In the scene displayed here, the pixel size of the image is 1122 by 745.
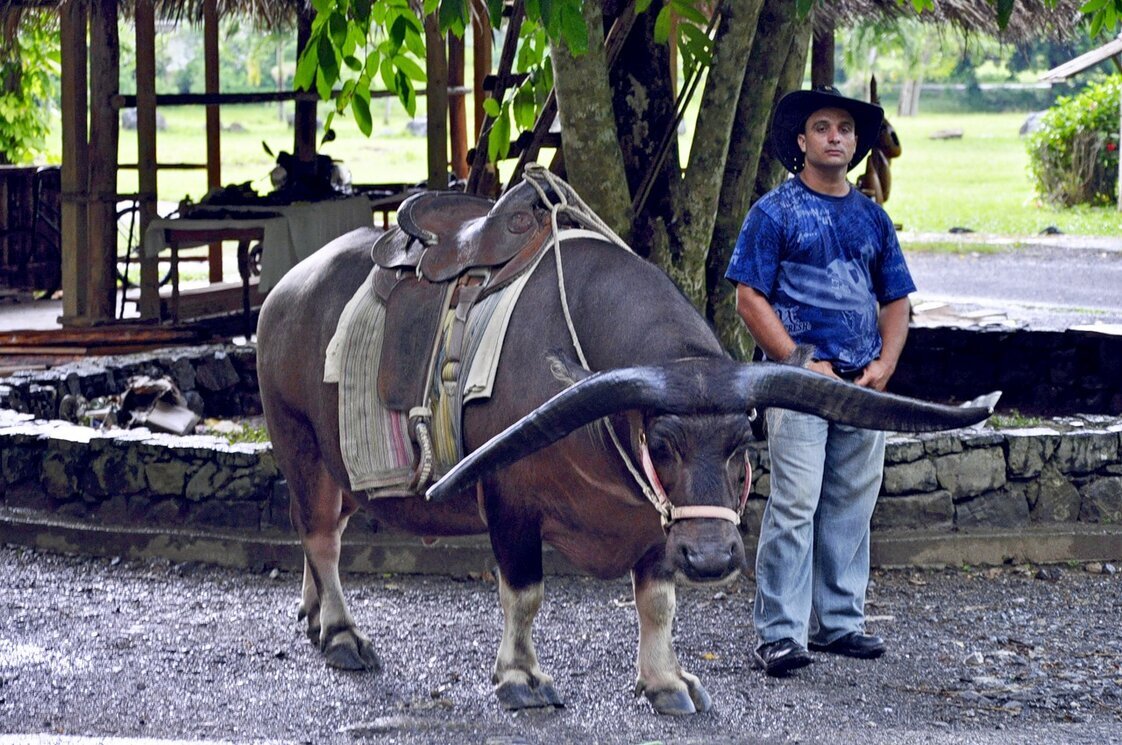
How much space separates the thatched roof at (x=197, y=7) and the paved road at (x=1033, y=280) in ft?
20.5

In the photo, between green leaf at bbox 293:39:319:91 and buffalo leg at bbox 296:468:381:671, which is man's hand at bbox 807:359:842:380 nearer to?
buffalo leg at bbox 296:468:381:671

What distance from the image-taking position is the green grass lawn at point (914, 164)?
2528cm

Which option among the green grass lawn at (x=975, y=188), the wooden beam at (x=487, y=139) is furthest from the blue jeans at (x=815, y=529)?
the green grass lawn at (x=975, y=188)

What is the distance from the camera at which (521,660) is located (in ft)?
17.5

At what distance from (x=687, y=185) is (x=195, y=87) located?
49.0 meters

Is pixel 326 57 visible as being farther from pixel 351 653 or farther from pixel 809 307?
pixel 351 653

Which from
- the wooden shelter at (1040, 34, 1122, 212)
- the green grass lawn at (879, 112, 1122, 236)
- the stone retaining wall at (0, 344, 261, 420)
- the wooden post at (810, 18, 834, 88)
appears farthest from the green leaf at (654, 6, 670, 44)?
the wooden shelter at (1040, 34, 1122, 212)

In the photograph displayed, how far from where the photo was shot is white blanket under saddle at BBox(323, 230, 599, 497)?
5.26 m

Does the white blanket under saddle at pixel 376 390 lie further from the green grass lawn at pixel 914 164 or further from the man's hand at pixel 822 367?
the green grass lawn at pixel 914 164

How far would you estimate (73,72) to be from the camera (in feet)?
40.2

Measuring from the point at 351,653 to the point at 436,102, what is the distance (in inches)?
272

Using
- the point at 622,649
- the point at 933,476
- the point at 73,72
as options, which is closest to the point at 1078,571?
the point at 933,476

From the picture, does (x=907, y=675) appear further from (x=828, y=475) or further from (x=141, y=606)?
(x=141, y=606)

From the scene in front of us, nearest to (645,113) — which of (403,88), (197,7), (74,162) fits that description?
(403,88)
